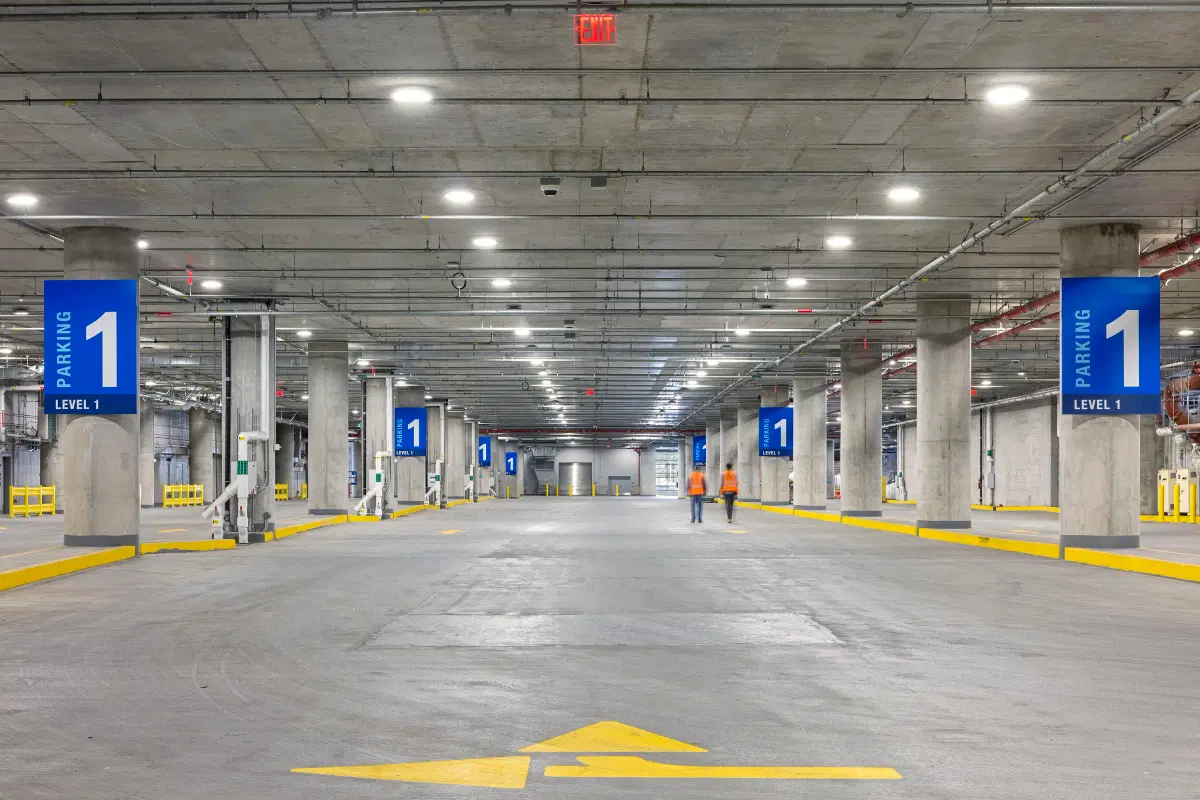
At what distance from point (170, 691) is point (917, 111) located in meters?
12.0

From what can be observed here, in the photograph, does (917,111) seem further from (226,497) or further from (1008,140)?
(226,497)

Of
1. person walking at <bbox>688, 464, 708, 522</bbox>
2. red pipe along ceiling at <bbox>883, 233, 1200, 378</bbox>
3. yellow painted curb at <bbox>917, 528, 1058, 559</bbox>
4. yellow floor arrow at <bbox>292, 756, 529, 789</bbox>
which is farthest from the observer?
person walking at <bbox>688, 464, 708, 522</bbox>

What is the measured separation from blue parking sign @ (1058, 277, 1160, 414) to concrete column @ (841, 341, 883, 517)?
19638mm

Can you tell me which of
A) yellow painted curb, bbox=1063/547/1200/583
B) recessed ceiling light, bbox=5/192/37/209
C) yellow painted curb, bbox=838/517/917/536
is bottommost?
yellow painted curb, bbox=838/517/917/536

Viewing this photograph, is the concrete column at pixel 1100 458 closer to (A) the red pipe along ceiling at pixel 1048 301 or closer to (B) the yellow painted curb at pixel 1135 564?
(B) the yellow painted curb at pixel 1135 564

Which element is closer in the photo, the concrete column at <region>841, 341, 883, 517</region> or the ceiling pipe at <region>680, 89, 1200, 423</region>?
the ceiling pipe at <region>680, 89, 1200, 423</region>

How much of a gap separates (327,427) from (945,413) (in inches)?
899

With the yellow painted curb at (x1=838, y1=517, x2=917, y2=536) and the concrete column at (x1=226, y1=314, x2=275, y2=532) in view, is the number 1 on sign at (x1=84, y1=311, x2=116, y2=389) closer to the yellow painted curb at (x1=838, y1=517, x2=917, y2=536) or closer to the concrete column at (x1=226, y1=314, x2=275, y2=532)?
the concrete column at (x1=226, y1=314, x2=275, y2=532)

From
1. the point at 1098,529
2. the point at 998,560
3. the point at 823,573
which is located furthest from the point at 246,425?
the point at 1098,529

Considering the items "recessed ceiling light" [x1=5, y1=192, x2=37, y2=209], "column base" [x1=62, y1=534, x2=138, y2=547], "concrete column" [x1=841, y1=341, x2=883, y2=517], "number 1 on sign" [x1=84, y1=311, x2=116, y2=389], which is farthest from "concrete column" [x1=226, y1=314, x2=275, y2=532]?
"concrete column" [x1=841, y1=341, x2=883, y2=517]

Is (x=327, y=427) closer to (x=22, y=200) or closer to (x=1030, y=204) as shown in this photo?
(x=22, y=200)

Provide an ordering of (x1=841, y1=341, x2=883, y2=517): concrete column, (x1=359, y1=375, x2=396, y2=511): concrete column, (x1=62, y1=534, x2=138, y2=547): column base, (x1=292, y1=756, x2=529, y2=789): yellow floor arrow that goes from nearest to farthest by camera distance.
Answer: (x1=292, y1=756, x2=529, y2=789): yellow floor arrow, (x1=62, y1=534, x2=138, y2=547): column base, (x1=841, y1=341, x2=883, y2=517): concrete column, (x1=359, y1=375, x2=396, y2=511): concrete column

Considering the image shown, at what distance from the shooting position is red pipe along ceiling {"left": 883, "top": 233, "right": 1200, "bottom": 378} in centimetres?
2209

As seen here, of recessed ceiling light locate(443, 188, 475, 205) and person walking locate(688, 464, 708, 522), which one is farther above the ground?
recessed ceiling light locate(443, 188, 475, 205)
